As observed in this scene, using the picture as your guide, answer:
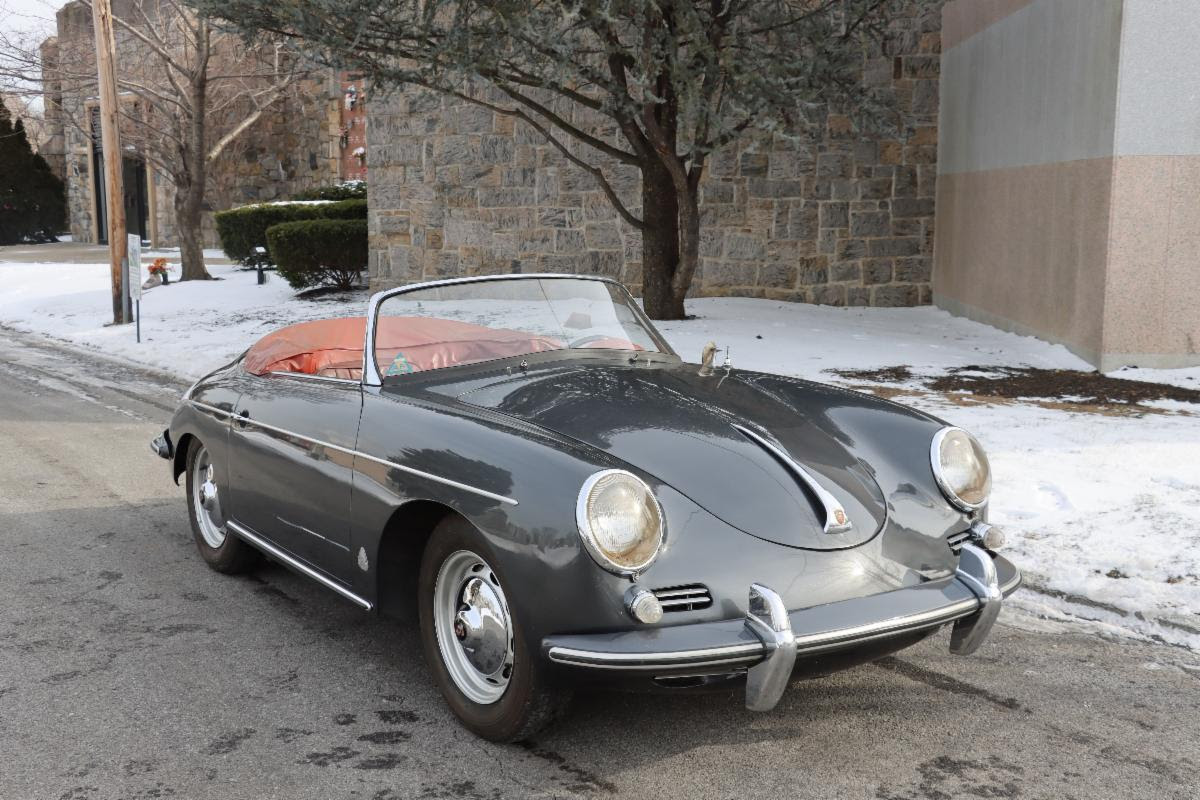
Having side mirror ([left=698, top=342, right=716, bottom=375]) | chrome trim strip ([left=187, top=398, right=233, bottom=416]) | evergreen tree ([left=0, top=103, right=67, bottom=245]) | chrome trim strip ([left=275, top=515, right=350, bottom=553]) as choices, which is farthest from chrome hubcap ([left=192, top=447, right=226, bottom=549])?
evergreen tree ([left=0, top=103, right=67, bottom=245])

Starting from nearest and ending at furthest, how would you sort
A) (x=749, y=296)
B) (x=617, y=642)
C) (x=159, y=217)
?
1. (x=617, y=642)
2. (x=749, y=296)
3. (x=159, y=217)

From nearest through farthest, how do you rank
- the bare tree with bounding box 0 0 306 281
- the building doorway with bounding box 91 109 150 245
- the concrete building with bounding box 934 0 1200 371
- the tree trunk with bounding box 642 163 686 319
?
the concrete building with bounding box 934 0 1200 371 → the tree trunk with bounding box 642 163 686 319 → the bare tree with bounding box 0 0 306 281 → the building doorway with bounding box 91 109 150 245

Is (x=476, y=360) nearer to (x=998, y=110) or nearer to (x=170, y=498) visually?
(x=170, y=498)

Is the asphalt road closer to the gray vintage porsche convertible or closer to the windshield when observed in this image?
the gray vintage porsche convertible

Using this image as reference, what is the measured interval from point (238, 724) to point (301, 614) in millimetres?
1036

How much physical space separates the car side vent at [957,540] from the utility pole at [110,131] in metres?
14.0

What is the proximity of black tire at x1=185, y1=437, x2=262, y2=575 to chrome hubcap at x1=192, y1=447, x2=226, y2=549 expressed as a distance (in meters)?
0.01

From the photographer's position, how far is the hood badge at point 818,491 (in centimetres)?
323

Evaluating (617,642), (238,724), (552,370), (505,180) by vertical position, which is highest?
(505,180)

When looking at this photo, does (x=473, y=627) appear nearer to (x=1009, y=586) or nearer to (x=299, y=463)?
(x=299, y=463)

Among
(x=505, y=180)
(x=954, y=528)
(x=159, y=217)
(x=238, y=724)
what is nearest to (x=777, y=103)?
(x=505, y=180)

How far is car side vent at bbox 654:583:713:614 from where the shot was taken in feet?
9.77

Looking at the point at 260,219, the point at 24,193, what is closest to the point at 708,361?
the point at 260,219

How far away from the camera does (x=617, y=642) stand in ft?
9.57
